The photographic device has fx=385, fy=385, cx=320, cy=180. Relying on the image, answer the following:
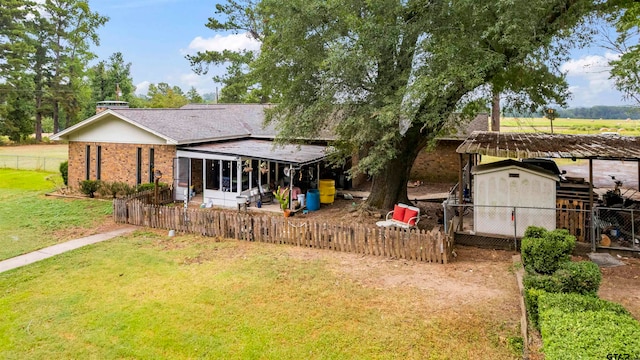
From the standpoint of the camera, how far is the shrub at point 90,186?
1853 cm

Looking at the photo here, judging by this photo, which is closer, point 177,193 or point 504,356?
point 504,356

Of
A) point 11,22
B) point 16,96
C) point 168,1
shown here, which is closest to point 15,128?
point 16,96

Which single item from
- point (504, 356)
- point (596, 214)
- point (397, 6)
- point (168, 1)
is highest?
point (168, 1)

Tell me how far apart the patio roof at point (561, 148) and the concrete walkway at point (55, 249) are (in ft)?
37.5

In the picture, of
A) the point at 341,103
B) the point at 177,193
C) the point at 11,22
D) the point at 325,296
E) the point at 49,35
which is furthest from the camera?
the point at 49,35

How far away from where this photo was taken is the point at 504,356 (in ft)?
18.8

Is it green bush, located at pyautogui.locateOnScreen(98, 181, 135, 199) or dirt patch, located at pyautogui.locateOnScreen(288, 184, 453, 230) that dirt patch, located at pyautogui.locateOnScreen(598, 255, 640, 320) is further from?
green bush, located at pyautogui.locateOnScreen(98, 181, 135, 199)

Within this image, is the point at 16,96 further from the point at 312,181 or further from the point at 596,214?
the point at 596,214

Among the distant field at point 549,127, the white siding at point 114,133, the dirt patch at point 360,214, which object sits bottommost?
the dirt patch at point 360,214

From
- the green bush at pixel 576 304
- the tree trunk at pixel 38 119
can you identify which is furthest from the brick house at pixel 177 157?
the tree trunk at pixel 38 119

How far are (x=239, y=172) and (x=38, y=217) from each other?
7.79 metres

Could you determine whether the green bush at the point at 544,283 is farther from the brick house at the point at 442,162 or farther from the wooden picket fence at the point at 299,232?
the brick house at the point at 442,162

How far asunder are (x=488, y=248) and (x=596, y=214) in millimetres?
2831

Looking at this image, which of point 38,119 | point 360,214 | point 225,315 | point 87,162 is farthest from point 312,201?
point 38,119
